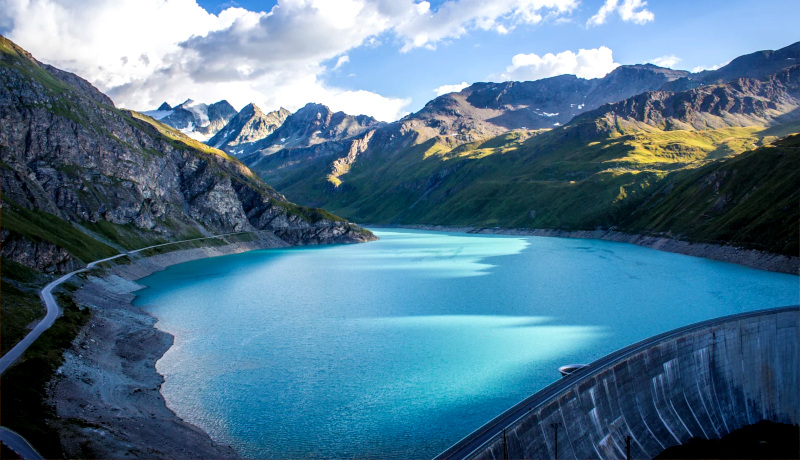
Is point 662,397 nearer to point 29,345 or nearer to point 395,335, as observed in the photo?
point 395,335

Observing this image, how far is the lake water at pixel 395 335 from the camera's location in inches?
1617

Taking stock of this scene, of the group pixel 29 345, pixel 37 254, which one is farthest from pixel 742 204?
pixel 37 254

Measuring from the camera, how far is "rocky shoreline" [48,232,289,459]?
34062mm

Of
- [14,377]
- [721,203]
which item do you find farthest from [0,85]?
[721,203]

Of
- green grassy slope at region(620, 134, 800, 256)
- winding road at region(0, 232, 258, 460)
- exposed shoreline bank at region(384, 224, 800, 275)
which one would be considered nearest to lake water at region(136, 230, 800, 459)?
exposed shoreline bank at region(384, 224, 800, 275)

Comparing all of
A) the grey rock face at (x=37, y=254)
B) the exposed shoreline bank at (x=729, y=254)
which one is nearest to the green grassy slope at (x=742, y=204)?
the exposed shoreline bank at (x=729, y=254)

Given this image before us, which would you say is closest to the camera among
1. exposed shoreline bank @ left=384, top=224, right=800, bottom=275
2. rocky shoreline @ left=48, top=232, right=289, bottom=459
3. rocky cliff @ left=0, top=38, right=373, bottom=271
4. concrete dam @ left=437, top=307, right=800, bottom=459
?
concrete dam @ left=437, top=307, right=800, bottom=459

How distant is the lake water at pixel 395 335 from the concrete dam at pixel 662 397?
7.03 m

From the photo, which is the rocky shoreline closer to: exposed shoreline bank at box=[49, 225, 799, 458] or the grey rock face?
exposed shoreline bank at box=[49, 225, 799, 458]

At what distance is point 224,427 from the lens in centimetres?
4050

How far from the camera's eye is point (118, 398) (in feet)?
145

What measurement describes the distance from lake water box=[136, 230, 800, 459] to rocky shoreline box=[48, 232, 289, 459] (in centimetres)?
206

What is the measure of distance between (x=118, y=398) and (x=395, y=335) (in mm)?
33796

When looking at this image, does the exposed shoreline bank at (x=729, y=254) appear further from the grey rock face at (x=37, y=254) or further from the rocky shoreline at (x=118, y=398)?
the grey rock face at (x=37, y=254)
